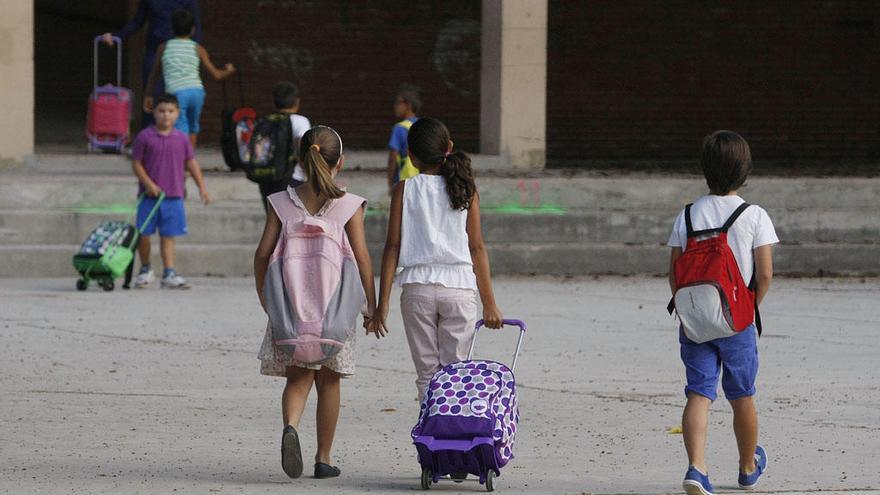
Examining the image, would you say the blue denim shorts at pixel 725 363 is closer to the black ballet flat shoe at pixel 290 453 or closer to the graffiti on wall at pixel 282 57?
the black ballet flat shoe at pixel 290 453

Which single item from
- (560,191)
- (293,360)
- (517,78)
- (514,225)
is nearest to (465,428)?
(293,360)

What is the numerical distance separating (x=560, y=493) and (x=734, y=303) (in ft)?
3.35

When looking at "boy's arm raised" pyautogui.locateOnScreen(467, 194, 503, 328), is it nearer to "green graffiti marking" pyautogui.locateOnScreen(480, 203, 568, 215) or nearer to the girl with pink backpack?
the girl with pink backpack

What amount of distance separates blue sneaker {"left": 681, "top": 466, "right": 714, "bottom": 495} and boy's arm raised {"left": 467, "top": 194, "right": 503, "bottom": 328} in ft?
3.53

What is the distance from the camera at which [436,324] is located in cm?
689

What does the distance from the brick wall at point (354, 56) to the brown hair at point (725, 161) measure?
13353 mm

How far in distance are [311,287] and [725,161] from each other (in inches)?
67.3

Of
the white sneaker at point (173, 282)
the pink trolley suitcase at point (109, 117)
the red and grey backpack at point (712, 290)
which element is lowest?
the white sneaker at point (173, 282)

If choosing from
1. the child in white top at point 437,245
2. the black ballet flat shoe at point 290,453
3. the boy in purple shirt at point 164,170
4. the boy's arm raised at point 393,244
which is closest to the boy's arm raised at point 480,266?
the child in white top at point 437,245

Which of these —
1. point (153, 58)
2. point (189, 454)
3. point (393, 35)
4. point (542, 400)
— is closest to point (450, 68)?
point (393, 35)

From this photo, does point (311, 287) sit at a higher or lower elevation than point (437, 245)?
lower

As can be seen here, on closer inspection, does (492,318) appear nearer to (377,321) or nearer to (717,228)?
(377,321)

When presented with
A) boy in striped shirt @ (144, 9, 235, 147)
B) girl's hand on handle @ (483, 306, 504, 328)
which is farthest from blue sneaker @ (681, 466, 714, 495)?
boy in striped shirt @ (144, 9, 235, 147)

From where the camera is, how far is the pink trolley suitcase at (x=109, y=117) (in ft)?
56.2
